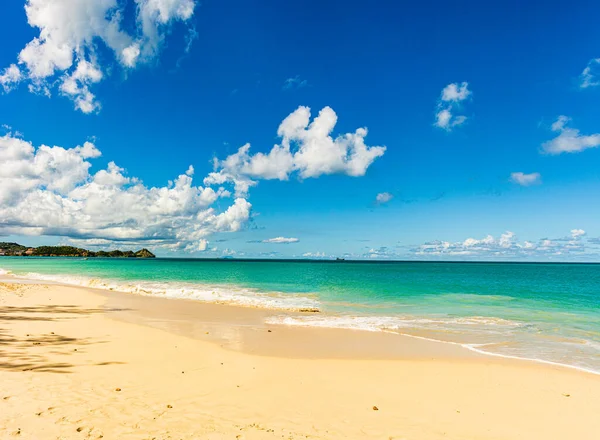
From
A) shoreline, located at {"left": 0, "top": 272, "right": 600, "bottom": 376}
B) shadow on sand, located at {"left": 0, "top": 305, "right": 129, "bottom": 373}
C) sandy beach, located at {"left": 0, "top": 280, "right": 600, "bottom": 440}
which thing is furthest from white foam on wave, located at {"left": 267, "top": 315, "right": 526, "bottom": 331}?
shadow on sand, located at {"left": 0, "top": 305, "right": 129, "bottom": 373}

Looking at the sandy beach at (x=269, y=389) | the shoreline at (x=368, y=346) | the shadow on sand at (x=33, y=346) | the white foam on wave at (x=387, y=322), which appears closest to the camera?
the sandy beach at (x=269, y=389)

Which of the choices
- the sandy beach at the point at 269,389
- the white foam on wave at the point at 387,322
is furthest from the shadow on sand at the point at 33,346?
the white foam on wave at the point at 387,322

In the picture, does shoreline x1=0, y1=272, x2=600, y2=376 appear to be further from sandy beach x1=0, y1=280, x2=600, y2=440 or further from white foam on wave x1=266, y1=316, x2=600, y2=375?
white foam on wave x1=266, y1=316, x2=600, y2=375

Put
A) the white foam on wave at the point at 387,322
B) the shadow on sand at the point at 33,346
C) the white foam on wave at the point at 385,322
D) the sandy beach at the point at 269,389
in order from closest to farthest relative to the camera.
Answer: the sandy beach at the point at 269,389, the shadow on sand at the point at 33,346, the white foam on wave at the point at 387,322, the white foam on wave at the point at 385,322

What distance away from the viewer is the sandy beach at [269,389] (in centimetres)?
593

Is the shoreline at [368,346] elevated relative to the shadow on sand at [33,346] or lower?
lower

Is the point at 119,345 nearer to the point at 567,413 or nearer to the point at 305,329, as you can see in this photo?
the point at 305,329

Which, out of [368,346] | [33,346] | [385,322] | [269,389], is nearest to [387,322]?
[385,322]

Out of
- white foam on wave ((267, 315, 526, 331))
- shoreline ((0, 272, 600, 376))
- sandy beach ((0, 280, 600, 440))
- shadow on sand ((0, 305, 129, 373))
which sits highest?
shadow on sand ((0, 305, 129, 373))

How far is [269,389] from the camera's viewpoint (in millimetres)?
7863

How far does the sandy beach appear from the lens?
19.4 ft

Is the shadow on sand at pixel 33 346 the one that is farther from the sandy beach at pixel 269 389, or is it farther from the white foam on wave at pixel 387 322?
the white foam on wave at pixel 387 322

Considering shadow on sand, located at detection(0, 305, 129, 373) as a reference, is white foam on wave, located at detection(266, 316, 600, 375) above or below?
below

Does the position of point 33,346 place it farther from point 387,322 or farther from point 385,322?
point 387,322
